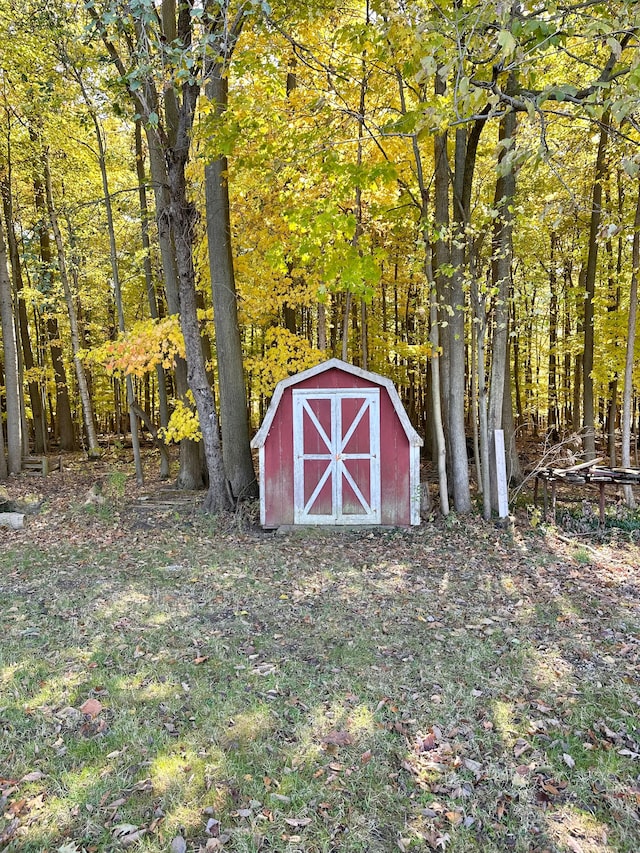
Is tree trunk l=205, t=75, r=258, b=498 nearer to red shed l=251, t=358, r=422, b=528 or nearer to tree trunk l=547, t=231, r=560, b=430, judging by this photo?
red shed l=251, t=358, r=422, b=528

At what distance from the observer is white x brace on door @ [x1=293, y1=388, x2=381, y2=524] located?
26.6ft

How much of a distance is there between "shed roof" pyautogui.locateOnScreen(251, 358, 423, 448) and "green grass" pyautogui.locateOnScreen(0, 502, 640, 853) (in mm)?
Answer: 2181

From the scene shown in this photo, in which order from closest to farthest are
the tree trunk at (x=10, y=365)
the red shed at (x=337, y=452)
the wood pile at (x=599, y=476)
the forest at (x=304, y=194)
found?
1. the forest at (x=304, y=194)
2. the wood pile at (x=599, y=476)
3. the red shed at (x=337, y=452)
4. the tree trunk at (x=10, y=365)

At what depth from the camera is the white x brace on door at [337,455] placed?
812 centimetres

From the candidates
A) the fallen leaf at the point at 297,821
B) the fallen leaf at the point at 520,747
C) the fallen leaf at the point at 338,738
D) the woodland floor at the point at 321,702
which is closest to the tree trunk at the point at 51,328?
the woodland floor at the point at 321,702

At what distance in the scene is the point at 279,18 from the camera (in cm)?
749

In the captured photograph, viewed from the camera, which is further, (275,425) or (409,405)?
(409,405)

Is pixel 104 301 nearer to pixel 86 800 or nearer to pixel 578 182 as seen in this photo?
pixel 578 182

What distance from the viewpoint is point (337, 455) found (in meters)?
8.16

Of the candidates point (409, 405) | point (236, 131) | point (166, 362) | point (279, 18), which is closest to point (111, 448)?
point (166, 362)

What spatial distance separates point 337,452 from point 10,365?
32.4ft

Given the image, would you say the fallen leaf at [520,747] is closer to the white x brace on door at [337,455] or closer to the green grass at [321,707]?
the green grass at [321,707]

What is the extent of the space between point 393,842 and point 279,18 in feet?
30.8

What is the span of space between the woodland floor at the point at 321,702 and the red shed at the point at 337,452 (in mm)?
1349
